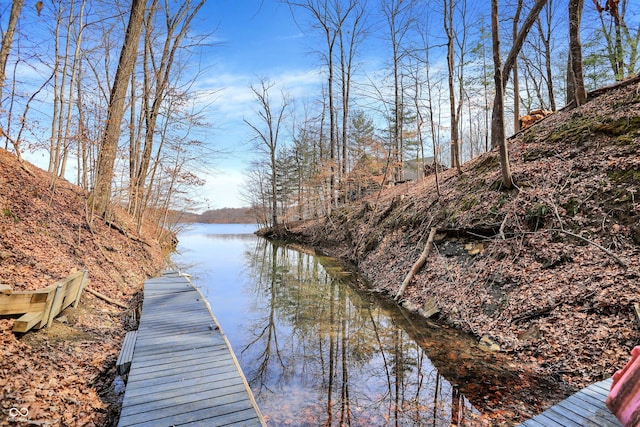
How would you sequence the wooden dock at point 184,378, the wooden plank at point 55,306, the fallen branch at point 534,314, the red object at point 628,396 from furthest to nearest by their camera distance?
the fallen branch at point 534,314 → the wooden plank at point 55,306 → the wooden dock at point 184,378 → the red object at point 628,396

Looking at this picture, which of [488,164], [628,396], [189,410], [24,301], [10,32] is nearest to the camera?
[628,396]

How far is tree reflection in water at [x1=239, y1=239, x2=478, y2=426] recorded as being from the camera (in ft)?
13.9

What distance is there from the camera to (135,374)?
4141 millimetres

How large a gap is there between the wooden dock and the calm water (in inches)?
30.7

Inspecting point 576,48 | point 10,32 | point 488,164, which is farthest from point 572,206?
point 10,32

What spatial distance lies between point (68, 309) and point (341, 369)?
4978 mm

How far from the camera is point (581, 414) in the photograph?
3.23 meters

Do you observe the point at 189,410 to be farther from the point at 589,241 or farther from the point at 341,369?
the point at 589,241

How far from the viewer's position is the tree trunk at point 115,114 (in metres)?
9.77

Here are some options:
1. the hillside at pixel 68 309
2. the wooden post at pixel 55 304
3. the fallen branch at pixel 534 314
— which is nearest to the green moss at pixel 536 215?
the fallen branch at pixel 534 314

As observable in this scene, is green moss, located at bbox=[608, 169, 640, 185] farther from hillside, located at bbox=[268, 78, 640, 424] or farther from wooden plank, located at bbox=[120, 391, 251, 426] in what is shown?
wooden plank, located at bbox=[120, 391, 251, 426]

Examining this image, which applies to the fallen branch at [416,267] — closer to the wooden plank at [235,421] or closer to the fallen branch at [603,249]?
the fallen branch at [603,249]

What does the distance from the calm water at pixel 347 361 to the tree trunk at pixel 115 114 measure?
15.5 ft

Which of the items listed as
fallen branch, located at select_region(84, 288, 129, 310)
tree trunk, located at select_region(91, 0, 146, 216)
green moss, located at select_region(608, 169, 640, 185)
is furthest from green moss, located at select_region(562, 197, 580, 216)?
tree trunk, located at select_region(91, 0, 146, 216)
